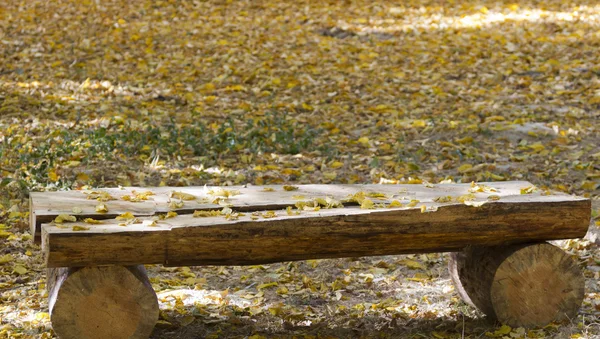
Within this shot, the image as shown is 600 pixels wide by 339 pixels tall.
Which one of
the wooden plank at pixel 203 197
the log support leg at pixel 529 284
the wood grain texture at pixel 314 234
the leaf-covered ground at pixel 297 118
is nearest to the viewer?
→ the wood grain texture at pixel 314 234

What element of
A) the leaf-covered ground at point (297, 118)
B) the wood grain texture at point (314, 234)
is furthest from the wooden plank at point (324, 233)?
the leaf-covered ground at point (297, 118)

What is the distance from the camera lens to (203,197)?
3.36 meters

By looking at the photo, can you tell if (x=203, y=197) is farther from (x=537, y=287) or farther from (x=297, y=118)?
(x=297, y=118)

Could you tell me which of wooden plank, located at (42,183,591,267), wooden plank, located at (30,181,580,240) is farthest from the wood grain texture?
wooden plank, located at (30,181,580,240)

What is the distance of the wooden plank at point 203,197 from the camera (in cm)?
308

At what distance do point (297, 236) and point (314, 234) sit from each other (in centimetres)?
7

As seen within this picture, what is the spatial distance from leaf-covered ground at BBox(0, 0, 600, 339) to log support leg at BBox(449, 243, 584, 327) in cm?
8

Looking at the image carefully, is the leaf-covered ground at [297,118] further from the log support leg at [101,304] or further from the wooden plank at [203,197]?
the wooden plank at [203,197]

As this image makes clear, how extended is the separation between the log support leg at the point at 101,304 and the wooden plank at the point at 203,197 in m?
0.25

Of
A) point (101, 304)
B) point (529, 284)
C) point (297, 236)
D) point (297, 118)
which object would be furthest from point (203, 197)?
point (297, 118)

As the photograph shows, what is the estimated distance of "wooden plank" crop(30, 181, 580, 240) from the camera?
10.1 feet

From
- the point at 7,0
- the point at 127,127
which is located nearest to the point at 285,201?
the point at 127,127

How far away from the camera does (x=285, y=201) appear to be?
329 cm

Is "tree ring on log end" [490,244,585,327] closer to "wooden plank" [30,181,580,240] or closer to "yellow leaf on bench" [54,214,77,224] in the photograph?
"wooden plank" [30,181,580,240]
